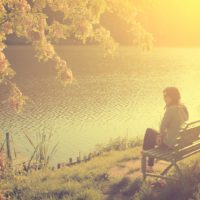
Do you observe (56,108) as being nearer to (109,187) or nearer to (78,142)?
(78,142)

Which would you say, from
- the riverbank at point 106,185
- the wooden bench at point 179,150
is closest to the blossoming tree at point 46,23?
the riverbank at point 106,185

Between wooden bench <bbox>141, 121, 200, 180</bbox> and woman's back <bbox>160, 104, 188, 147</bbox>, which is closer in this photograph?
wooden bench <bbox>141, 121, 200, 180</bbox>

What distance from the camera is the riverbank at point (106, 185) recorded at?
8117 mm

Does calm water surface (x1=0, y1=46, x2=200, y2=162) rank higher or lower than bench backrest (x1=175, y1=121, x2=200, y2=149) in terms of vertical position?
lower

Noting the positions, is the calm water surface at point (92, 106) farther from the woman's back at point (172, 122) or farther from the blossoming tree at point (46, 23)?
the blossoming tree at point (46, 23)

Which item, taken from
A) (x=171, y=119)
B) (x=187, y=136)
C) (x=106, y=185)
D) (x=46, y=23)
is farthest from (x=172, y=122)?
(x=46, y=23)

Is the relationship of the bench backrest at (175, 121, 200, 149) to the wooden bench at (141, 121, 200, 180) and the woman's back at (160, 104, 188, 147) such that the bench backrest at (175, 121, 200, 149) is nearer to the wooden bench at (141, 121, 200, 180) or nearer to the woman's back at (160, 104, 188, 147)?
the wooden bench at (141, 121, 200, 180)

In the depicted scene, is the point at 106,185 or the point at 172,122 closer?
the point at 172,122

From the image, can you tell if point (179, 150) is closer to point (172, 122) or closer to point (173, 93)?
point (172, 122)

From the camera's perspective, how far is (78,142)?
81.5 ft

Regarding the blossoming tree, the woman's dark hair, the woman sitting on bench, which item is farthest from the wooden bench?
the blossoming tree

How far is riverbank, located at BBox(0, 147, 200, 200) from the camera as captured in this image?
812 centimetres

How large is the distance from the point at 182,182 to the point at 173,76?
53.1 meters

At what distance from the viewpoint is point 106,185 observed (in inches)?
367
